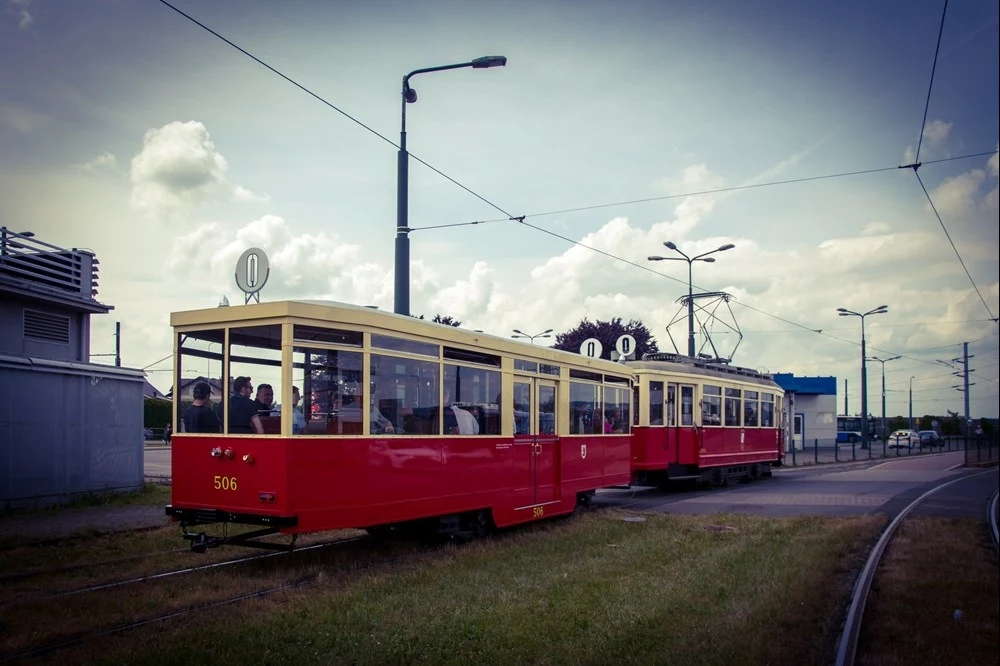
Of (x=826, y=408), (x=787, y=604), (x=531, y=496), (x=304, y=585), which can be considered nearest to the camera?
(x=787, y=604)

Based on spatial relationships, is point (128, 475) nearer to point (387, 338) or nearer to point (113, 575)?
point (113, 575)

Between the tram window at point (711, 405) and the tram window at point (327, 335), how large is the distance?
43.6 ft

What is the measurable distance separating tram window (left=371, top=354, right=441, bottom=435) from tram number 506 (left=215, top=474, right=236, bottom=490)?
174 centimetres

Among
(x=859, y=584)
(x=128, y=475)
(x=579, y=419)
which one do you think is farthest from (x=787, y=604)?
(x=128, y=475)

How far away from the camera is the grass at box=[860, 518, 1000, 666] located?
6156mm

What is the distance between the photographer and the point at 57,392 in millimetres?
14672

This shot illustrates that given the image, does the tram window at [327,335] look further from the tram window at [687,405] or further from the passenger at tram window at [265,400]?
the tram window at [687,405]

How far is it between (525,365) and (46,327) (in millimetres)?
11012

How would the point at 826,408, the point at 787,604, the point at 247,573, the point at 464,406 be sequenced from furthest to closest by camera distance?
the point at 826,408 → the point at 464,406 → the point at 247,573 → the point at 787,604

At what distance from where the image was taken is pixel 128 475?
53.3 ft

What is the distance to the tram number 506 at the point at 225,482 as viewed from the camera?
8.36 m

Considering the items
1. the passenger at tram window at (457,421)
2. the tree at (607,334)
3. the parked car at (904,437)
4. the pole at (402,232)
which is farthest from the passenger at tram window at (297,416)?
the parked car at (904,437)

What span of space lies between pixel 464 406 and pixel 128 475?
9.49 m

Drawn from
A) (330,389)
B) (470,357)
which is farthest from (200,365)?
(470,357)
